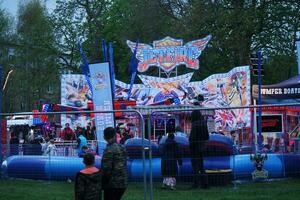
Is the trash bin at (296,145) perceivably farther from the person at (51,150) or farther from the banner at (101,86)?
the banner at (101,86)

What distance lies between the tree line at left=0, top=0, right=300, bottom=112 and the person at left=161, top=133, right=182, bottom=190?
100ft

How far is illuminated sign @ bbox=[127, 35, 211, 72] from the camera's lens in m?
40.2

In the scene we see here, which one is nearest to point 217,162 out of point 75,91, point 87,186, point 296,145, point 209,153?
point 209,153

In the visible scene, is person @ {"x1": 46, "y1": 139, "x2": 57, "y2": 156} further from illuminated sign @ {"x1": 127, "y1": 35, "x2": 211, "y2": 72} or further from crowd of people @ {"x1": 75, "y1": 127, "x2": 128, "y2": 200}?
illuminated sign @ {"x1": 127, "y1": 35, "x2": 211, "y2": 72}

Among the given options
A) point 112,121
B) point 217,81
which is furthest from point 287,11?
point 112,121

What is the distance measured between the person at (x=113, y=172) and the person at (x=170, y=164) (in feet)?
9.39

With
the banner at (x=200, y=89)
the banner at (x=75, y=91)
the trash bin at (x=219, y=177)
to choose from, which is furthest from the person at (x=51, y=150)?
the banner at (x=75, y=91)

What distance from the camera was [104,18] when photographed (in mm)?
60406

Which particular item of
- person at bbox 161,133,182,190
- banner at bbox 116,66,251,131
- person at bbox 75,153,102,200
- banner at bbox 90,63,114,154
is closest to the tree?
banner at bbox 116,66,251,131

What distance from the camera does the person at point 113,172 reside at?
9.05 meters

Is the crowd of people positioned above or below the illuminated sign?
below

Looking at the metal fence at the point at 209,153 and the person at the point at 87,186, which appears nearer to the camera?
the person at the point at 87,186

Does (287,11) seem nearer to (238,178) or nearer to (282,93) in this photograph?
(282,93)

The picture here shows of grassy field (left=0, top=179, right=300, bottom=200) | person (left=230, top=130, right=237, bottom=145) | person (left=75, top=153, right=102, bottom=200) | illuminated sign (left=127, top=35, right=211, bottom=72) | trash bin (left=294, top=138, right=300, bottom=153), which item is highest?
illuminated sign (left=127, top=35, right=211, bottom=72)
